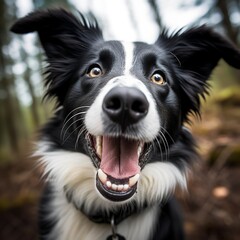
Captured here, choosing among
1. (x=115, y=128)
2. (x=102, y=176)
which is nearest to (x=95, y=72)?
(x=115, y=128)

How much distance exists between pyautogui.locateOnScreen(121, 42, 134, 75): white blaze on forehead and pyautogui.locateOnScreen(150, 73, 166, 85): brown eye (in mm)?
263

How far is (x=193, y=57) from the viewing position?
11.5ft

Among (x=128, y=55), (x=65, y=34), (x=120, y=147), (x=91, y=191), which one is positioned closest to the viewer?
(x=120, y=147)

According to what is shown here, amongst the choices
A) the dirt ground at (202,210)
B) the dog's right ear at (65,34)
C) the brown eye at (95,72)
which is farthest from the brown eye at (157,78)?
the dirt ground at (202,210)

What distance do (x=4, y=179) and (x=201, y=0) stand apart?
7.93 metres

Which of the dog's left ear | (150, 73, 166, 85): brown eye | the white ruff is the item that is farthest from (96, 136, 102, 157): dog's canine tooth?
the dog's left ear

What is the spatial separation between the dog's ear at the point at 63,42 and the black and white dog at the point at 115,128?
0.4 inches

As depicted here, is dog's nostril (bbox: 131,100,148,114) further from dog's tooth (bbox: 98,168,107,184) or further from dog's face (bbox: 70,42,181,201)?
dog's tooth (bbox: 98,168,107,184)

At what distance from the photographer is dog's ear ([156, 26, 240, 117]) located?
3328 millimetres

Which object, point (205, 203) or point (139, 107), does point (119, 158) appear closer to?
point (139, 107)

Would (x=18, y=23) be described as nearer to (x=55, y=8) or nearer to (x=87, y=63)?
(x=55, y=8)

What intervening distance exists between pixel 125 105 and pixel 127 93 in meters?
0.09

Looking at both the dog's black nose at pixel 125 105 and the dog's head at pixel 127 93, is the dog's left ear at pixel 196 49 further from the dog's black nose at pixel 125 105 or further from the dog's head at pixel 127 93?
the dog's black nose at pixel 125 105

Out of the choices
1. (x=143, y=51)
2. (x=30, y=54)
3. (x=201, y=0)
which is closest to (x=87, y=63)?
(x=143, y=51)
